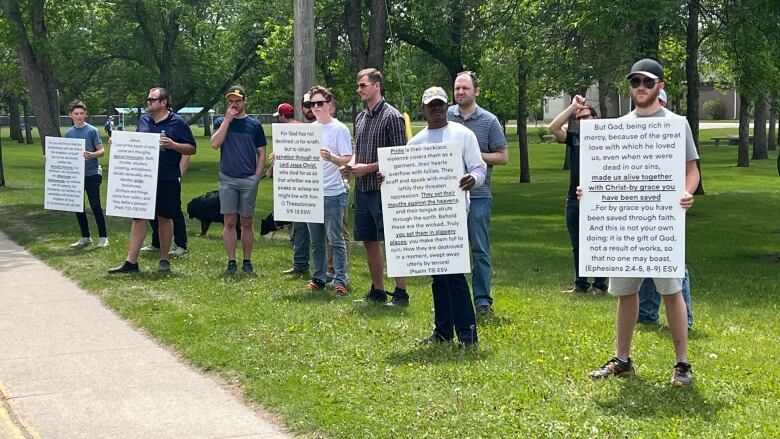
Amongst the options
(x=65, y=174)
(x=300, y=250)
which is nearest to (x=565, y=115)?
(x=300, y=250)

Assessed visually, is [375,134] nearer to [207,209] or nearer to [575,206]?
[575,206]

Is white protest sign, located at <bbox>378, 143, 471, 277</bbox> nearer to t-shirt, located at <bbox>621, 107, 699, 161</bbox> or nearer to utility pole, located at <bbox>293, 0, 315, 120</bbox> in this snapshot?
t-shirt, located at <bbox>621, 107, 699, 161</bbox>

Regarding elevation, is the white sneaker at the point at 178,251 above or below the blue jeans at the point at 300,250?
below

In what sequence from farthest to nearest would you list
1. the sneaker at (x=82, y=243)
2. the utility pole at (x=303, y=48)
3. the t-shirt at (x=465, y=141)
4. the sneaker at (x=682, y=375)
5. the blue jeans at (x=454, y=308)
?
the sneaker at (x=82, y=243)
the utility pole at (x=303, y=48)
the blue jeans at (x=454, y=308)
the t-shirt at (x=465, y=141)
the sneaker at (x=682, y=375)

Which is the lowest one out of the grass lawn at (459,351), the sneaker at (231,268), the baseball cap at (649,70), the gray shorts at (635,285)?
the grass lawn at (459,351)

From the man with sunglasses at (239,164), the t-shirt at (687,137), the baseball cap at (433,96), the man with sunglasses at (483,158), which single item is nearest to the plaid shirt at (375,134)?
the man with sunglasses at (483,158)

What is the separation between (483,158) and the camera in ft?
26.9

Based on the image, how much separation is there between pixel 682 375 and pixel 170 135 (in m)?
6.86

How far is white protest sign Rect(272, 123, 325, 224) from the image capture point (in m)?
9.78

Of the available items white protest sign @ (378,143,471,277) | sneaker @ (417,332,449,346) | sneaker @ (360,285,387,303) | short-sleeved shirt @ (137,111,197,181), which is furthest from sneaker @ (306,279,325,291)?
white protest sign @ (378,143,471,277)

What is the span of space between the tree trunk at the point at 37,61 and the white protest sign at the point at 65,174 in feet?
20.4

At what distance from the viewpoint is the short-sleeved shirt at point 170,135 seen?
37.1 ft

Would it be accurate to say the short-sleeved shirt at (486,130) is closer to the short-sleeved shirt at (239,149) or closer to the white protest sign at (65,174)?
the short-sleeved shirt at (239,149)

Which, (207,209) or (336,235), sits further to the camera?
(207,209)
